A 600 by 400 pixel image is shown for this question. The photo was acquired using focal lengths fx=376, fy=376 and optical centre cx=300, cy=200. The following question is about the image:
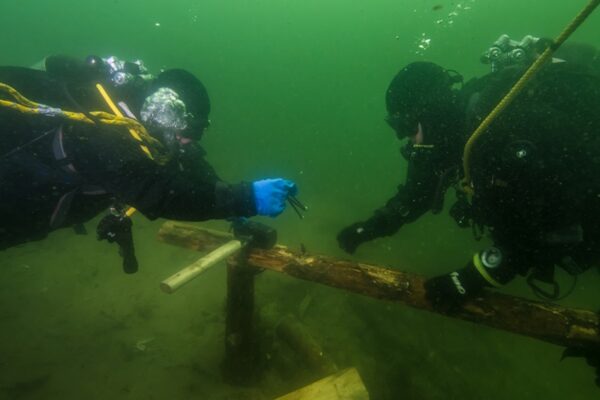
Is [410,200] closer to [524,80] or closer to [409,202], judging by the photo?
[409,202]

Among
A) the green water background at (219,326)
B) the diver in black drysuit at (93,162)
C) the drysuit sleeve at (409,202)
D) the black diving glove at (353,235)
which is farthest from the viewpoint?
the green water background at (219,326)

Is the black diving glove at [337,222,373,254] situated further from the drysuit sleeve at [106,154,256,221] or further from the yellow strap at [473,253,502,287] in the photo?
the drysuit sleeve at [106,154,256,221]

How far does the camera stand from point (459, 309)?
291cm

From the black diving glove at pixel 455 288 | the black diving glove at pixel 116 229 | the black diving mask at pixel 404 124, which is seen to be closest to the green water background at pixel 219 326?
the black diving glove at pixel 116 229

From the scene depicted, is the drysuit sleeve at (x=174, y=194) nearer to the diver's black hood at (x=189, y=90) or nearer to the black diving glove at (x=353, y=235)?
the diver's black hood at (x=189, y=90)

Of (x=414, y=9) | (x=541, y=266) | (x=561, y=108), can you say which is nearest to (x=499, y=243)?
(x=541, y=266)

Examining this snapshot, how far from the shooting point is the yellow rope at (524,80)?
1.65m

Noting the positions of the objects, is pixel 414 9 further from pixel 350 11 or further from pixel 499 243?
pixel 499 243

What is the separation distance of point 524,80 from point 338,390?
2.56 metres

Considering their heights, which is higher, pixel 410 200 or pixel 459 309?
pixel 410 200

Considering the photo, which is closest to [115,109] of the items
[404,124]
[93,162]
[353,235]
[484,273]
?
[93,162]

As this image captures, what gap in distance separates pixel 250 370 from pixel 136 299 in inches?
121

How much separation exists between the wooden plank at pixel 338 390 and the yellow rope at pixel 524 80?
70.3 inches

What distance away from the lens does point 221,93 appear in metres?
107
